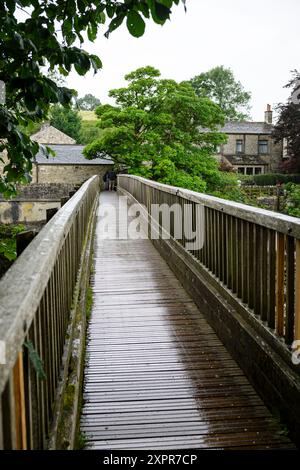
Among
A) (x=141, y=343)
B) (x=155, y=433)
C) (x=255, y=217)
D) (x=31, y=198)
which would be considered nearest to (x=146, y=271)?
(x=141, y=343)

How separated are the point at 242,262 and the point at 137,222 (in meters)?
9.33

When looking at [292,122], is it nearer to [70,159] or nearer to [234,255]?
[70,159]

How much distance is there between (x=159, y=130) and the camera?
30.5m

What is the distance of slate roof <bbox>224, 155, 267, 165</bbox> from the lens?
5762 cm

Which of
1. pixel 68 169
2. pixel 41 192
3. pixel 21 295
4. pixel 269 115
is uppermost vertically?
pixel 269 115

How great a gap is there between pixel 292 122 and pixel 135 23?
44199 mm

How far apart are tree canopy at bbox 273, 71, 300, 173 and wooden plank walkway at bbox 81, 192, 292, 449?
134 feet

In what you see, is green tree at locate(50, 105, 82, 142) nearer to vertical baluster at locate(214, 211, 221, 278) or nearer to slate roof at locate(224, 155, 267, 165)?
slate roof at locate(224, 155, 267, 165)

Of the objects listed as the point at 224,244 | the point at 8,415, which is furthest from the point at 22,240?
the point at 224,244

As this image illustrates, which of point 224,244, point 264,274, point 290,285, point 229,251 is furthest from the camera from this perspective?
point 224,244

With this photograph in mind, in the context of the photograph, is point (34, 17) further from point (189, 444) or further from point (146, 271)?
point (146, 271)

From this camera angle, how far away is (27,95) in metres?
3.37

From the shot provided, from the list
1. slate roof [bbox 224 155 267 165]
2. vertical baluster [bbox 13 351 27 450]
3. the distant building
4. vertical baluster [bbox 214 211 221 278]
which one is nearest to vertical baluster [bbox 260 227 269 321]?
vertical baluster [bbox 214 211 221 278]

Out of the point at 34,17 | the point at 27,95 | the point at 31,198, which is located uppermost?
the point at 34,17
